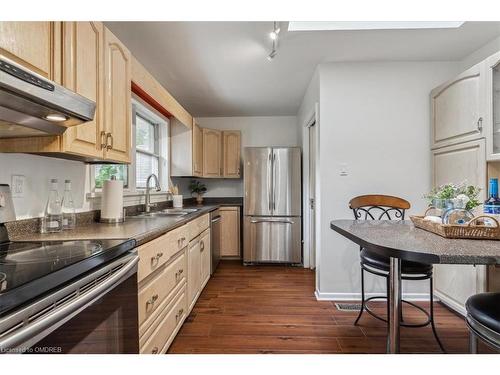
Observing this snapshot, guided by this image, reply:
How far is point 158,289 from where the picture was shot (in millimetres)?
1588

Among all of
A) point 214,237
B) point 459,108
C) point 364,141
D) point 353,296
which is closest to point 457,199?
point 459,108

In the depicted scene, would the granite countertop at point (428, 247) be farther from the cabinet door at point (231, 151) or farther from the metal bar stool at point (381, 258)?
the cabinet door at point (231, 151)

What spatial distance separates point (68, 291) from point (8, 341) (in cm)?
20

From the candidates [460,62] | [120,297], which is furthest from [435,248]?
[460,62]

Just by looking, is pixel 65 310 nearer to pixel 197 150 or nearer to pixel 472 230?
pixel 472 230

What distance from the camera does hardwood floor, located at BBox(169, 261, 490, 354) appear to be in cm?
189

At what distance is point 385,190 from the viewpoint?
107 inches

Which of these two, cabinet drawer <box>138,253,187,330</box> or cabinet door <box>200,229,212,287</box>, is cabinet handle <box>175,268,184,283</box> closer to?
cabinet drawer <box>138,253,187,330</box>

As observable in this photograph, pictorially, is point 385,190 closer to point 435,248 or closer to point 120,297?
point 435,248

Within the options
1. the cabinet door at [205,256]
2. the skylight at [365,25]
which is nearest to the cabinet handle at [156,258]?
the cabinet door at [205,256]

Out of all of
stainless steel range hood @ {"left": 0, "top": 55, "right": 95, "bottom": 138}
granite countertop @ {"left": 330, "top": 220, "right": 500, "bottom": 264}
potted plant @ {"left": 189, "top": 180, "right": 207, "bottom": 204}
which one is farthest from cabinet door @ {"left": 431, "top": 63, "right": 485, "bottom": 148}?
potted plant @ {"left": 189, "top": 180, "right": 207, "bottom": 204}

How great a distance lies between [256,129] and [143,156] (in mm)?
2206

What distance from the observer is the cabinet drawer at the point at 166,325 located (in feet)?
4.87

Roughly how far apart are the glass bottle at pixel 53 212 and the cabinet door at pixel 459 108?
9.49 feet
